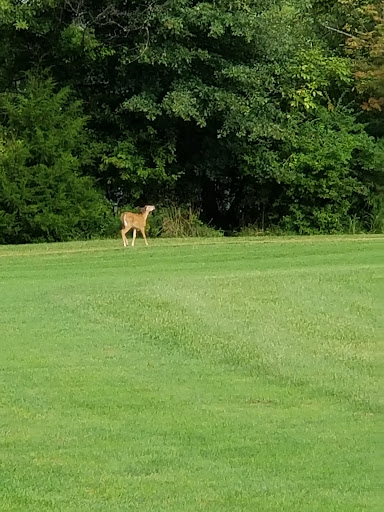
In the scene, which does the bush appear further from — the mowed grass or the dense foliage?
the mowed grass

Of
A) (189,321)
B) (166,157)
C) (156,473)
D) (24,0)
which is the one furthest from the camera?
(166,157)

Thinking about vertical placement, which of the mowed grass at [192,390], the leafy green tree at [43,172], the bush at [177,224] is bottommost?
the mowed grass at [192,390]

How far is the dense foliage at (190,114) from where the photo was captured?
2795cm

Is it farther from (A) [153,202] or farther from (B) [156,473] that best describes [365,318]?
(A) [153,202]

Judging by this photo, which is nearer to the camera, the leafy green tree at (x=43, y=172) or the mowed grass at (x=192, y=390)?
the mowed grass at (x=192, y=390)

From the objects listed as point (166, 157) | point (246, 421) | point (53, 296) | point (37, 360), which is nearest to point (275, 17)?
point (166, 157)

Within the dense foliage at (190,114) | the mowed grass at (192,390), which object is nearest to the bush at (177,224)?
the dense foliage at (190,114)

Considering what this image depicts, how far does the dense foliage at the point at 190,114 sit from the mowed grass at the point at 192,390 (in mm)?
10687

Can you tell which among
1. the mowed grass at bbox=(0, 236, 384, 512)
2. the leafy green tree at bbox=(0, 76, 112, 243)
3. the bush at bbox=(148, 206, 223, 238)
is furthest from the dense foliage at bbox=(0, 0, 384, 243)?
the mowed grass at bbox=(0, 236, 384, 512)

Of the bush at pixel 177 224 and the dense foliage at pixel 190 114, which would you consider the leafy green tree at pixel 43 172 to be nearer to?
the dense foliage at pixel 190 114

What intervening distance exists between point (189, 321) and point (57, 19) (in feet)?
60.1

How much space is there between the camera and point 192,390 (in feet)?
30.1

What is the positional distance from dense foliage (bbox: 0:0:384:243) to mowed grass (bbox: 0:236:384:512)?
10.7 m

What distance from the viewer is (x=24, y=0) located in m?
28.5
